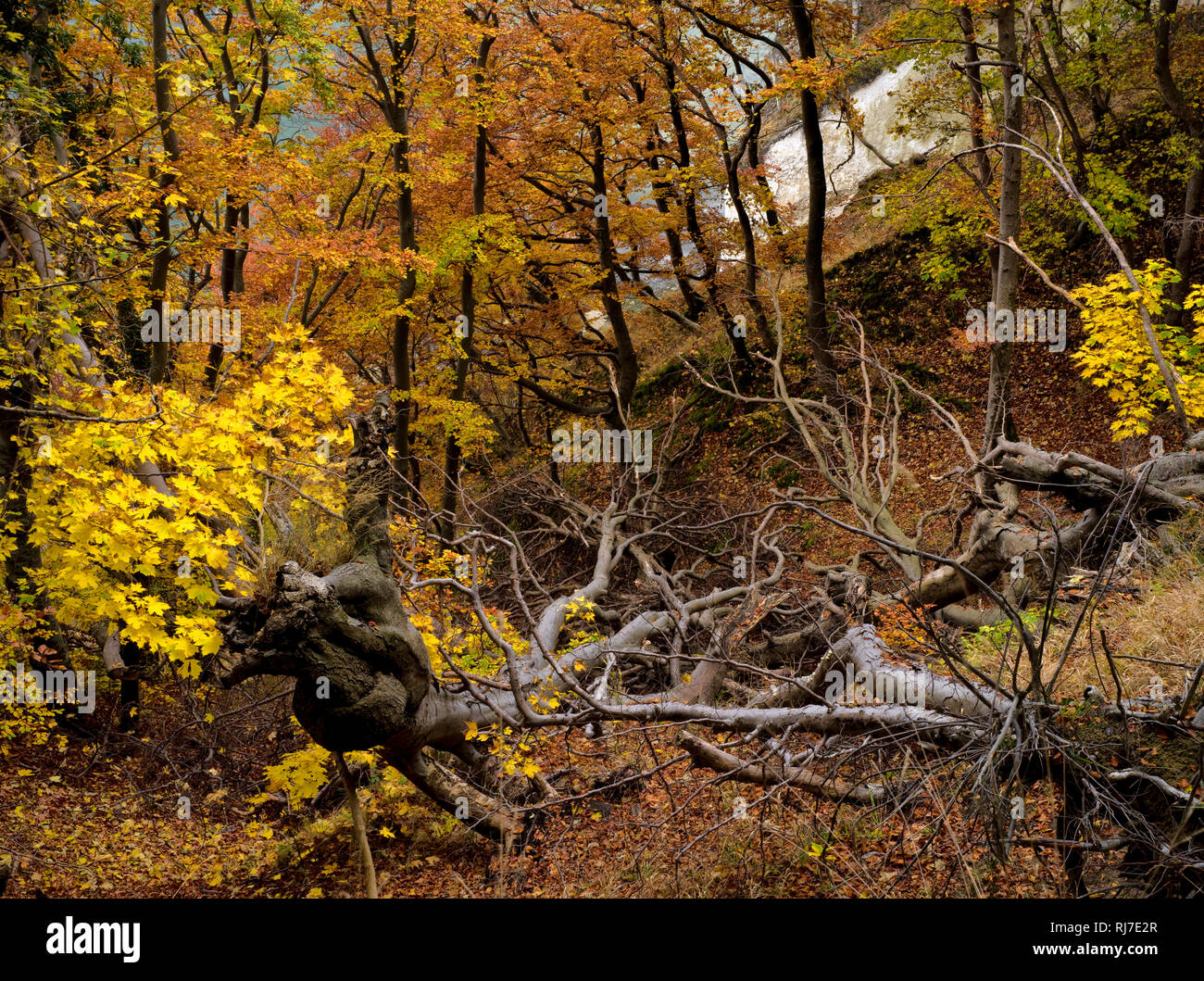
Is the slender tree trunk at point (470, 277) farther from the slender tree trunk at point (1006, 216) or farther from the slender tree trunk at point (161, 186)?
the slender tree trunk at point (1006, 216)

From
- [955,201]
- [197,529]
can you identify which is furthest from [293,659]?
[955,201]

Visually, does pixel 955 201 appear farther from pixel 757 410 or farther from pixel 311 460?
pixel 311 460

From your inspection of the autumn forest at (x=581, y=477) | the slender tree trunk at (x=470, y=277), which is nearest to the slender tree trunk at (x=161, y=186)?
the autumn forest at (x=581, y=477)

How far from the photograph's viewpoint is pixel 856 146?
25984 millimetres

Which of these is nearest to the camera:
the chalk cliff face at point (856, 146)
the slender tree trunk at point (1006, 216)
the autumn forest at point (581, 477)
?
the autumn forest at point (581, 477)

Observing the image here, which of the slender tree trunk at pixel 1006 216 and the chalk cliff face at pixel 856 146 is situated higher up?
the chalk cliff face at pixel 856 146

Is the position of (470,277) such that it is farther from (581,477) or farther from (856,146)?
(856,146)

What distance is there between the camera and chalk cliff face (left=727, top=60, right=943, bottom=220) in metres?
23.2

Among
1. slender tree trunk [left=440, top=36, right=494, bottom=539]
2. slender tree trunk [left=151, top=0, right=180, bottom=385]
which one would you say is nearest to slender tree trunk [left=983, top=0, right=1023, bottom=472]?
slender tree trunk [left=440, top=36, right=494, bottom=539]

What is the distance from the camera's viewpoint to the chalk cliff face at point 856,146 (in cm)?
2325

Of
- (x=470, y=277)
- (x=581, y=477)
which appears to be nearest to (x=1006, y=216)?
(x=470, y=277)

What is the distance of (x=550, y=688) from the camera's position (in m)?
6.61
